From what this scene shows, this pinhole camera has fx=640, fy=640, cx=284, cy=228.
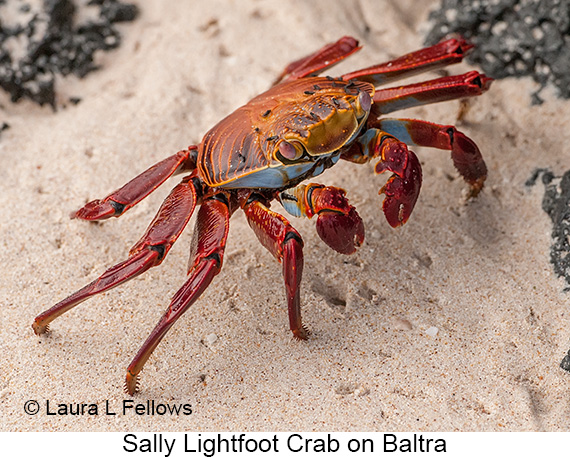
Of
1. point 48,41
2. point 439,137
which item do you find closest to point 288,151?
point 439,137

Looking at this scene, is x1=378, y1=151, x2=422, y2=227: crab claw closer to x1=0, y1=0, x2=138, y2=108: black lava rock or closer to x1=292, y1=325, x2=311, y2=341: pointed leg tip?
x1=292, y1=325, x2=311, y2=341: pointed leg tip

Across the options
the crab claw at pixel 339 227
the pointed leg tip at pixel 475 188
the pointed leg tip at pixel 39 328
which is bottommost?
the pointed leg tip at pixel 475 188

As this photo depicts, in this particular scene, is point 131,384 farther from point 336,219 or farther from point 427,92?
point 427,92

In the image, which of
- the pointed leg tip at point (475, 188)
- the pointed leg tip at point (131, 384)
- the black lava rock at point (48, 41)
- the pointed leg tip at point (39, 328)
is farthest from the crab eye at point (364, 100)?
the black lava rock at point (48, 41)

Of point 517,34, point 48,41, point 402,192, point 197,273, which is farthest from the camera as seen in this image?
point 48,41

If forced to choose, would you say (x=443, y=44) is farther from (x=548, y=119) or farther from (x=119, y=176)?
(x=119, y=176)

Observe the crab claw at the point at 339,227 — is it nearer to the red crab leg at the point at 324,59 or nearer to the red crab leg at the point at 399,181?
the red crab leg at the point at 399,181

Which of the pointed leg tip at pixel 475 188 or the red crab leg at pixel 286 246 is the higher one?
the red crab leg at pixel 286 246
